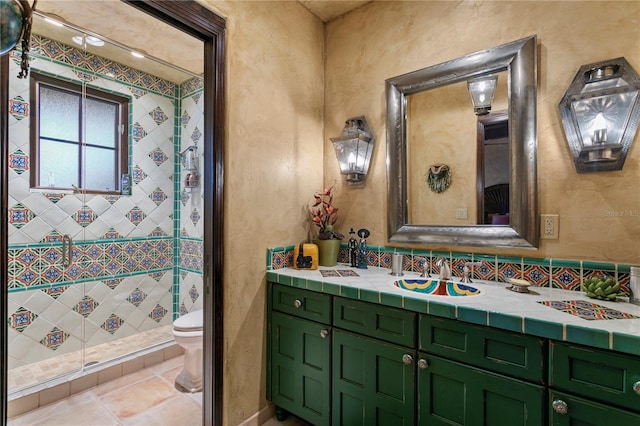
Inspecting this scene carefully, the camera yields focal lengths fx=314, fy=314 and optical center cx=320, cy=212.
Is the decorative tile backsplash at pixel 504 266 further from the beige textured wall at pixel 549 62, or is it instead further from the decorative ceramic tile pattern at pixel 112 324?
the decorative ceramic tile pattern at pixel 112 324

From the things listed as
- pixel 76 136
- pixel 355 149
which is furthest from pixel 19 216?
pixel 355 149

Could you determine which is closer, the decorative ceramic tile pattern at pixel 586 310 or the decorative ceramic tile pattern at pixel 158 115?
the decorative ceramic tile pattern at pixel 586 310

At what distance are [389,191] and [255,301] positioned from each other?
1.08m

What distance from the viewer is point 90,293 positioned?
2746 millimetres

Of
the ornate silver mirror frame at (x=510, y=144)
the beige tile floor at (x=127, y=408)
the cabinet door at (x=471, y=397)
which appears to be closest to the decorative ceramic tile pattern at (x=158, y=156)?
the beige tile floor at (x=127, y=408)

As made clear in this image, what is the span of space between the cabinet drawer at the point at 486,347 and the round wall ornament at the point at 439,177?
0.87m

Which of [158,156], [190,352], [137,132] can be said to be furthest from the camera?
[158,156]

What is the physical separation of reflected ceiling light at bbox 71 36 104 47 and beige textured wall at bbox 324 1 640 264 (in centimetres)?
213

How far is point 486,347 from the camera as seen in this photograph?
119 centimetres

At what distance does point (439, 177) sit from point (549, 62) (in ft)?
2.47

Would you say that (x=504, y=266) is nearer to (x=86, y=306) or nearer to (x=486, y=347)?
(x=486, y=347)

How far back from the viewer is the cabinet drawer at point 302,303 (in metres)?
1.65

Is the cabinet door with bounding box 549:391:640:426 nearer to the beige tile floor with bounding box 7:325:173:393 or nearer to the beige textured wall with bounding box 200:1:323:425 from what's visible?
the beige textured wall with bounding box 200:1:323:425

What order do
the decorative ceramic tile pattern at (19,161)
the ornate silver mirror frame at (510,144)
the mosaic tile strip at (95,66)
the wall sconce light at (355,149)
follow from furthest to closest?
the mosaic tile strip at (95,66)
the decorative ceramic tile pattern at (19,161)
the wall sconce light at (355,149)
the ornate silver mirror frame at (510,144)
